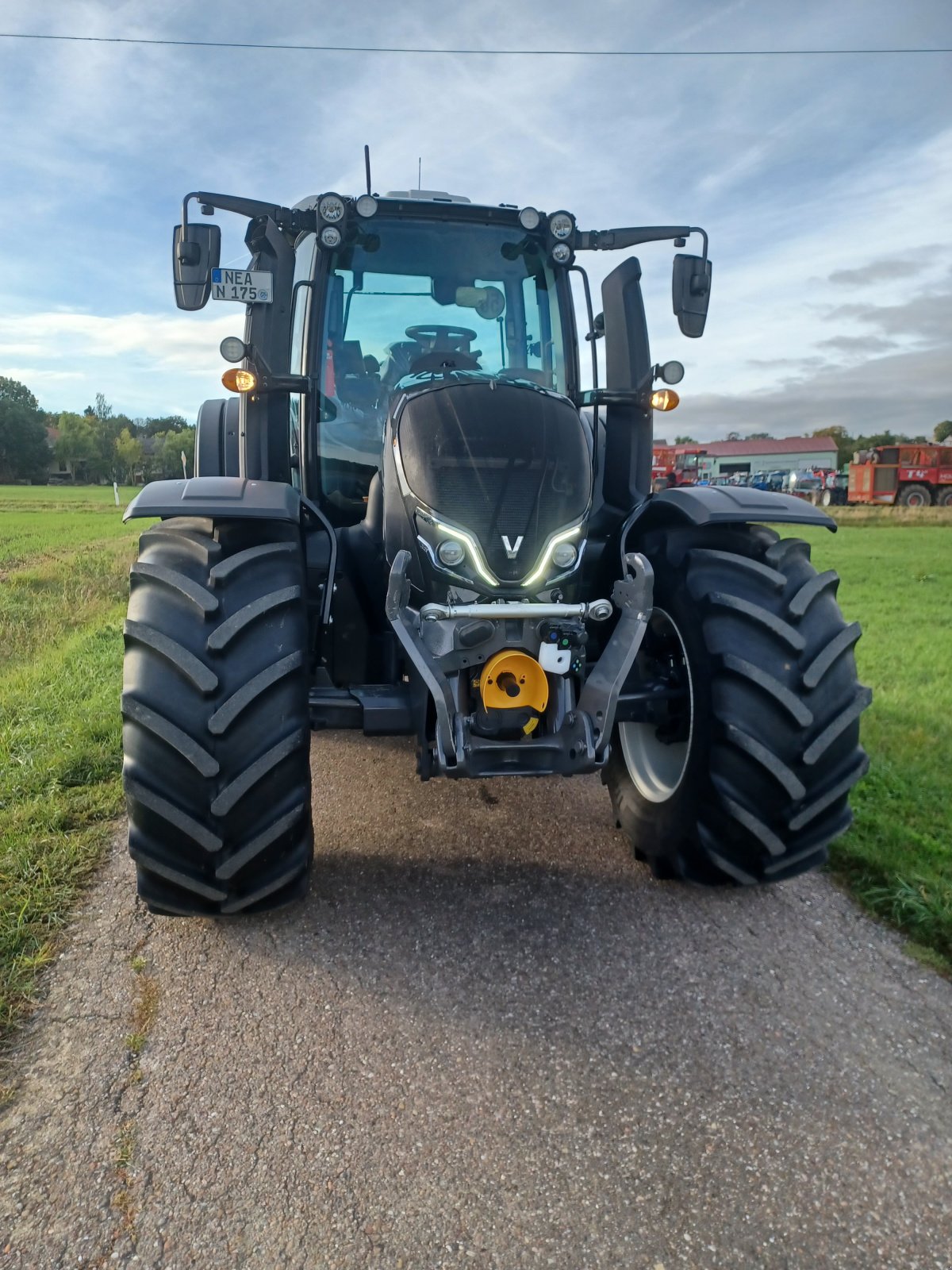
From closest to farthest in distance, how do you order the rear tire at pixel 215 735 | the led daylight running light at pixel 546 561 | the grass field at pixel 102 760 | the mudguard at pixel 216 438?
the rear tire at pixel 215 735 → the led daylight running light at pixel 546 561 → the grass field at pixel 102 760 → the mudguard at pixel 216 438

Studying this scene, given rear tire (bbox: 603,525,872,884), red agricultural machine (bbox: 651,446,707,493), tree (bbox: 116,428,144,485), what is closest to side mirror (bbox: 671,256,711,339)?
rear tire (bbox: 603,525,872,884)

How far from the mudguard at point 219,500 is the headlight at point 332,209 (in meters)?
1.10

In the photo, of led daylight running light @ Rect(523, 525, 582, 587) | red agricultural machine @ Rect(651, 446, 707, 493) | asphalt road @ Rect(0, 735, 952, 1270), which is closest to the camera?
asphalt road @ Rect(0, 735, 952, 1270)

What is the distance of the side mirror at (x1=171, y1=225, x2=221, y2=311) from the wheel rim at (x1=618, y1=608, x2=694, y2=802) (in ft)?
6.60

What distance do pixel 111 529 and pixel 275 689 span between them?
22.2 metres

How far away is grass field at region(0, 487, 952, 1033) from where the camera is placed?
10.0 ft

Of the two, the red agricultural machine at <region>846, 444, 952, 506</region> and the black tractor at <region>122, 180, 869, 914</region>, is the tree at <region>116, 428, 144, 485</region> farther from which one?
the black tractor at <region>122, 180, 869, 914</region>

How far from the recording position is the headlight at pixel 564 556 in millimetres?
2963

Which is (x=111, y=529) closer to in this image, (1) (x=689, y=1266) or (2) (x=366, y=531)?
(2) (x=366, y=531)

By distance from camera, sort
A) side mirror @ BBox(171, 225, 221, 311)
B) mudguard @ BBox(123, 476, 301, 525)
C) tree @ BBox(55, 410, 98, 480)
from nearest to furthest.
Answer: mudguard @ BBox(123, 476, 301, 525), side mirror @ BBox(171, 225, 221, 311), tree @ BBox(55, 410, 98, 480)

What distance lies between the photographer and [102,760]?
4.55 m

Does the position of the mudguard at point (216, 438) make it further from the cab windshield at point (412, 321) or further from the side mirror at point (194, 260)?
the side mirror at point (194, 260)

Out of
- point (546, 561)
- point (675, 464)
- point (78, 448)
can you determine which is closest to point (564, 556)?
point (546, 561)

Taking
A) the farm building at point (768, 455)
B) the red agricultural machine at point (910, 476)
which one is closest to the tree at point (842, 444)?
the farm building at point (768, 455)
